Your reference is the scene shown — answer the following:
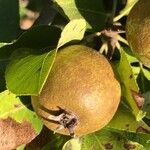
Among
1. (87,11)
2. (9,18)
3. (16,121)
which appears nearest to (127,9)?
(87,11)

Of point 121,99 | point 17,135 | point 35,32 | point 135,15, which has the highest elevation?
point 135,15

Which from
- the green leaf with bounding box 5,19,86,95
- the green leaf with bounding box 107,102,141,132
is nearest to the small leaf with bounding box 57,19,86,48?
the green leaf with bounding box 5,19,86,95

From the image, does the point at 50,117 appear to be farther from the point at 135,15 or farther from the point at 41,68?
the point at 135,15

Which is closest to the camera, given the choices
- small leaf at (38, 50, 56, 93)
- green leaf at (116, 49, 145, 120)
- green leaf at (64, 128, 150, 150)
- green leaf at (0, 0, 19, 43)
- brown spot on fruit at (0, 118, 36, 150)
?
small leaf at (38, 50, 56, 93)

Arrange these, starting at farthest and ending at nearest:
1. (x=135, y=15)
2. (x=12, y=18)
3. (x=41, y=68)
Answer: (x=12, y=18) < (x=135, y=15) < (x=41, y=68)

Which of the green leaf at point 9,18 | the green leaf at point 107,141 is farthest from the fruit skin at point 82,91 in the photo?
the green leaf at point 9,18

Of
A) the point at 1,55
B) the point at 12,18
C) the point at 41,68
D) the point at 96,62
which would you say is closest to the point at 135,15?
the point at 96,62

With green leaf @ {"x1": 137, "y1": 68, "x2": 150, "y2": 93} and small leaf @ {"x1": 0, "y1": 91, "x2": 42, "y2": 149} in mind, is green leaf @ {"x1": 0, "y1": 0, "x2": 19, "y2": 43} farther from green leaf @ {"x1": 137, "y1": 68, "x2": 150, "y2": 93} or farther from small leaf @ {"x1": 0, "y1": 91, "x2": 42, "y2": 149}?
green leaf @ {"x1": 137, "y1": 68, "x2": 150, "y2": 93}
